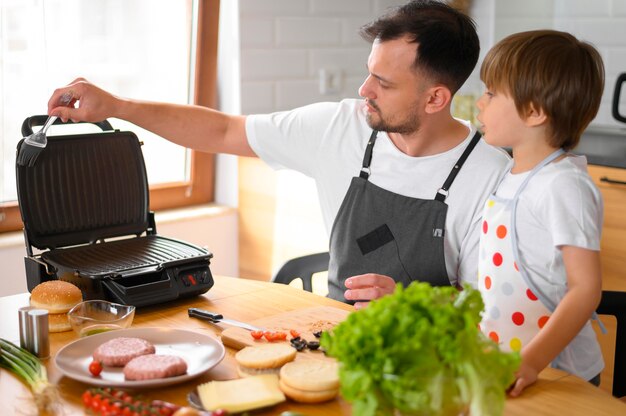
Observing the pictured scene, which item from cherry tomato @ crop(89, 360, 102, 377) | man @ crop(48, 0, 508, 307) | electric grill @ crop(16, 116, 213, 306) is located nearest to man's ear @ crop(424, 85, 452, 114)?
man @ crop(48, 0, 508, 307)

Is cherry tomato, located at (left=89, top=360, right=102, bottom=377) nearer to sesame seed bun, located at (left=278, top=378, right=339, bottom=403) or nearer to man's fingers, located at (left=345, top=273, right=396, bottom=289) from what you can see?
sesame seed bun, located at (left=278, top=378, right=339, bottom=403)

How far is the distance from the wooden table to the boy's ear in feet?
1.57

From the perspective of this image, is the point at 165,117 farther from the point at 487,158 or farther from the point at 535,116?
the point at 535,116

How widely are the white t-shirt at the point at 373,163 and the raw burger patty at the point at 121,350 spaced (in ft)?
2.88

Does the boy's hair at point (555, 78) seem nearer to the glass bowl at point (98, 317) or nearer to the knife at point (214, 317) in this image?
the knife at point (214, 317)

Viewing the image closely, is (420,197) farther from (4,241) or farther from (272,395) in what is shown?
(4,241)

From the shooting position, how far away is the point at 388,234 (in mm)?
2141

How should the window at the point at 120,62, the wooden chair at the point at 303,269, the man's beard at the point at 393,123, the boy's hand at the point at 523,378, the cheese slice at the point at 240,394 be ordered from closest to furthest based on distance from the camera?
1. the cheese slice at the point at 240,394
2. the boy's hand at the point at 523,378
3. the man's beard at the point at 393,123
4. the wooden chair at the point at 303,269
5. the window at the point at 120,62

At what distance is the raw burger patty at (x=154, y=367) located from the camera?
137 centimetres

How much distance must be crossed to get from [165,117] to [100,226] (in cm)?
34

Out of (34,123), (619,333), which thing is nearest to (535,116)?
(619,333)

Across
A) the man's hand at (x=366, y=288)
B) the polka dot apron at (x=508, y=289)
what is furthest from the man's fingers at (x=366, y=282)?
the polka dot apron at (x=508, y=289)

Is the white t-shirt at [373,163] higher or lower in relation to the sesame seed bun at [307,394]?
higher

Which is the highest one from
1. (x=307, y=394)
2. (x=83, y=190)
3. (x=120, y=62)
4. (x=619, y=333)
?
(x=120, y=62)
